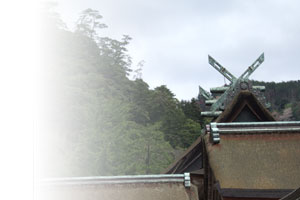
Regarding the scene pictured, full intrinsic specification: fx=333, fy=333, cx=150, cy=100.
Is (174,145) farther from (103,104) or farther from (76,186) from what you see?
(76,186)

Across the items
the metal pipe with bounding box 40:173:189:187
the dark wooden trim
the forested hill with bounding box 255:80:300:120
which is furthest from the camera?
the forested hill with bounding box 255:80:300:120

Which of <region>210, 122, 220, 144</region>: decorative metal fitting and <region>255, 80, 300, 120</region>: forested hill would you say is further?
<region>255, 80, 300, 120</region>: forested hill

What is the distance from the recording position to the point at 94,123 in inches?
1091

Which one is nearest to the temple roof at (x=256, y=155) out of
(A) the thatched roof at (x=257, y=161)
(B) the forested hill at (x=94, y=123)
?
(A) the thatched roof at (x=257, y=161)

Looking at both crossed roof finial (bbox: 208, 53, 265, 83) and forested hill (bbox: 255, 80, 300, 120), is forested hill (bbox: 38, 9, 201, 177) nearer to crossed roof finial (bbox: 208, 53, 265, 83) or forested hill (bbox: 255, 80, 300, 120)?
crossed roof finial (bbox: 208, 53, 265, 83)

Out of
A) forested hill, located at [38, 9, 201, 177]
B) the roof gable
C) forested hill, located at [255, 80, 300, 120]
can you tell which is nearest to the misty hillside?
forested hill, located at [38, 9, 201, 177]

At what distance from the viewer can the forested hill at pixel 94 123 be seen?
80.7ft

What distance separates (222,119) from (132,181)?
12.3 ft

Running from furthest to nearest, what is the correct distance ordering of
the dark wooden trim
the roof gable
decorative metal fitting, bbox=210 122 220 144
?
1. the roof gable
2. decorative metal fitting, bbox=210 122 220 144
3. the dark wooden trim

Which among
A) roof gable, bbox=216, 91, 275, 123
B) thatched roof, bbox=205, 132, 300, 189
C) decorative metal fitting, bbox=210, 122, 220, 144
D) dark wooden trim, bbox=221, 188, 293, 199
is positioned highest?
roof gable, bbox=216, 91, 275, 123

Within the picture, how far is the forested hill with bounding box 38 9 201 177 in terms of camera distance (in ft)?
80.7

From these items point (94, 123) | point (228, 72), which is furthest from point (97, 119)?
point (228, 72)

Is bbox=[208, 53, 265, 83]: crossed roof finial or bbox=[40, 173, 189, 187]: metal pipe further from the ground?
bbox=[208, 53, 265, 83]: crossed roof finial

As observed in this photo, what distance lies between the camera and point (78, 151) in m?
24.8
